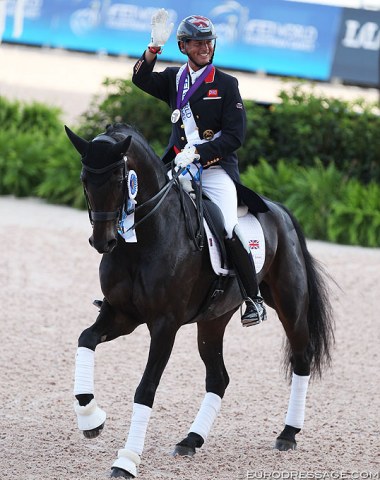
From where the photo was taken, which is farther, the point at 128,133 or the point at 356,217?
the point at 356,217

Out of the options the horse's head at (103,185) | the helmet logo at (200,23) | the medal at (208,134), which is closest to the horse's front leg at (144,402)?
the horse's head at (103,185)

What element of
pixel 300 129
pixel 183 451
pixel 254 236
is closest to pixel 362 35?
pixel 300 129

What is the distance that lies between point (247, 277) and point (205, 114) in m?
1.04

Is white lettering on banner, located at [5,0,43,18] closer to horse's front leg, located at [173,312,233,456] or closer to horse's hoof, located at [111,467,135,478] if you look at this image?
horse's front leg, located at [173,312,233,456]

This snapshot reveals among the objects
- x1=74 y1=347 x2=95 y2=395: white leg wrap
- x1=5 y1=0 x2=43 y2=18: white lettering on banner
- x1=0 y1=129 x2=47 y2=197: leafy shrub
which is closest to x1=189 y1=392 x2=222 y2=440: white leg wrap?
x1=74 y1=347 x2=95 y2=395: white leg wrap

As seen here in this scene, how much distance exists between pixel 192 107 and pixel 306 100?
29.2ft

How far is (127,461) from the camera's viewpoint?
17.6 ft

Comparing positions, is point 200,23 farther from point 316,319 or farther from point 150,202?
point 316,319

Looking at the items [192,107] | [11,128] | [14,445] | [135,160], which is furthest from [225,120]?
[11,128]

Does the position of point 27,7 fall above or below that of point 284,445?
above

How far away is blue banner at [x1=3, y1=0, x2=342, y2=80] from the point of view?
22516mm

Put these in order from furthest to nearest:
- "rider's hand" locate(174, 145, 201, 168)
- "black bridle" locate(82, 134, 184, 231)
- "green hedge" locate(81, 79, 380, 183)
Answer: "green hedge" locate(81, 79, 380, 183) < "rider's hand" locate(174, 145, 201, 168) < "black bridle" locate(82, 134, 184, 231)

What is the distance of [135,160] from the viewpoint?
17.8 feet

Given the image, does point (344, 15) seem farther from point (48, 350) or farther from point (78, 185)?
point (48, 350)
